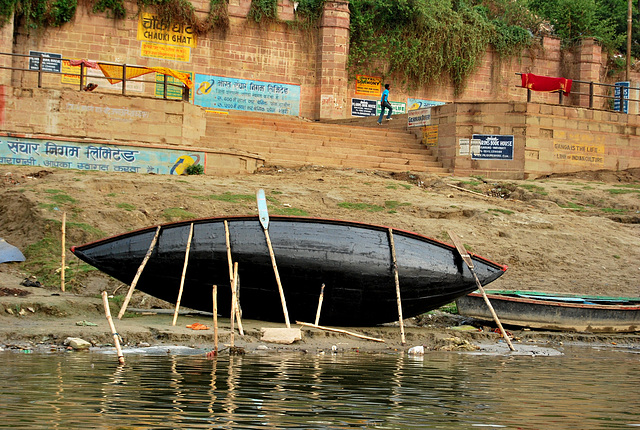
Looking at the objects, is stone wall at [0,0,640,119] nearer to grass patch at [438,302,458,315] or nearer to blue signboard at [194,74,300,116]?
blue signboard at [194,74,300,116]

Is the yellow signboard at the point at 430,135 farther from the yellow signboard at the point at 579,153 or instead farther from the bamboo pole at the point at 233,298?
the bamboo pole at the point at 233,298

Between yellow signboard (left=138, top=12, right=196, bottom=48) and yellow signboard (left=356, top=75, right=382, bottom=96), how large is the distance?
638 cm

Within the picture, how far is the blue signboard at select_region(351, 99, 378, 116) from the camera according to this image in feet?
104

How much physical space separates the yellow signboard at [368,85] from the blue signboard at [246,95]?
2488mm

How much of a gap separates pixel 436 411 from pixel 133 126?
1555 centimetres

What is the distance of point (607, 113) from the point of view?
2536 centimetres

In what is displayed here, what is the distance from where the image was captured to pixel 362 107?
31.9 metres

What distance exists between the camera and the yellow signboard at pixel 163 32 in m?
29.1

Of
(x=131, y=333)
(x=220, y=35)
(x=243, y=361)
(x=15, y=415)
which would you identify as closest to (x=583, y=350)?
(x=243, y=361)

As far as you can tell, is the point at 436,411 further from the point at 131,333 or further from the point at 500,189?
the point at 500,189

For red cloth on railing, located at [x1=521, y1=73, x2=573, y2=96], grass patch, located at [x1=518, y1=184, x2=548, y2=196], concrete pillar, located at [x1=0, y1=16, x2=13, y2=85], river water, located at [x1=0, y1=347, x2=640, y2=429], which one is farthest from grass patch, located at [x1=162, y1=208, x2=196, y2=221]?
red cloth on railing, located at [x1=521, y1=73, x2=573, y2=96]

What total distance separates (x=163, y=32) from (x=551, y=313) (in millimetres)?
19899

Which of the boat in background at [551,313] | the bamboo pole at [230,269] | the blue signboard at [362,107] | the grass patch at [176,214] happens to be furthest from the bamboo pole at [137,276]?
the blue signboard at [362,107]

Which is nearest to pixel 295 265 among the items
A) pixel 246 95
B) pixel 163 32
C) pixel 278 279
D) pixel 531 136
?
pixel 278 279
